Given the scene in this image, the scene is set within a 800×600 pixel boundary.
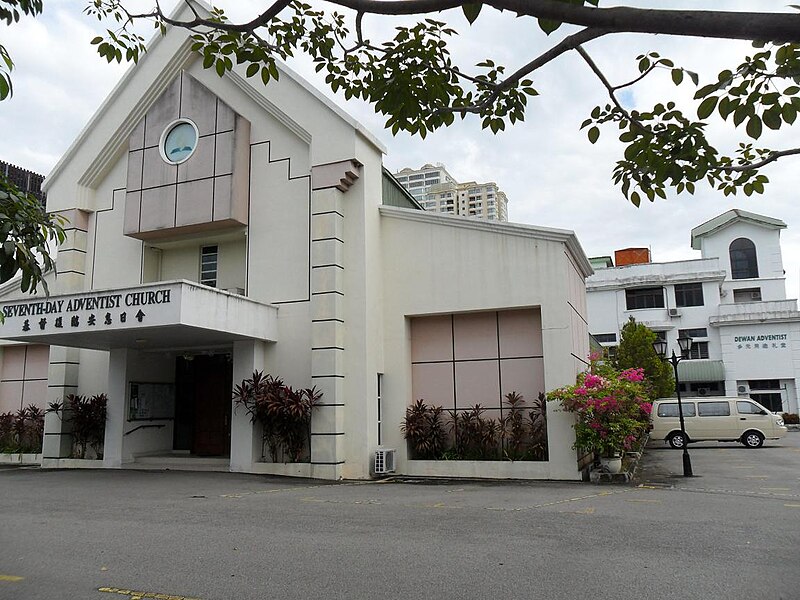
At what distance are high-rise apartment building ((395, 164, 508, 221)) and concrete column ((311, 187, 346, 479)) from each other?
32.2 m

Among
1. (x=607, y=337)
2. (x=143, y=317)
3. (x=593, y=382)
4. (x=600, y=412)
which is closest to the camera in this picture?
(x=600, y=412)

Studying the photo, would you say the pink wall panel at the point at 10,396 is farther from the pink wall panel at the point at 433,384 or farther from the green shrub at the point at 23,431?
the pink wall panel at the point at 433,384

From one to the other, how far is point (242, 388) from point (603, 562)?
33.8ft

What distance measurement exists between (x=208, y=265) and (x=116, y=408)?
4.21 m

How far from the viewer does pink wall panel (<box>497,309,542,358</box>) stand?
594 inches

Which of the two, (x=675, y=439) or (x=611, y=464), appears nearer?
(x=611, y=464)

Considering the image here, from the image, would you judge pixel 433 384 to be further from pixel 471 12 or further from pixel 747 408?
pixel 747 408

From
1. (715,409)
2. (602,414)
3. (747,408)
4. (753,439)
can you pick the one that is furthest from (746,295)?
(602,414)

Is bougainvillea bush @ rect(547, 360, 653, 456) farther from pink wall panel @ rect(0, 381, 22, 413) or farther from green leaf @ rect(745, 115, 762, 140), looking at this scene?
pink wall panel @ rect(0, 381, 22, 413)

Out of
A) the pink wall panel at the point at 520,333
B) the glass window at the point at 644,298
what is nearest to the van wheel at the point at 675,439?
the pink wall panel at the point at 520,333

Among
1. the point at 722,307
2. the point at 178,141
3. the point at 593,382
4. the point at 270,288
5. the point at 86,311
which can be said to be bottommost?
the point at 593,382

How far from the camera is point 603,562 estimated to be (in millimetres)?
6375

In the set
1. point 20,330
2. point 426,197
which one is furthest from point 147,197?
point 426,197

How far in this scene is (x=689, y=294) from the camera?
42.0m
